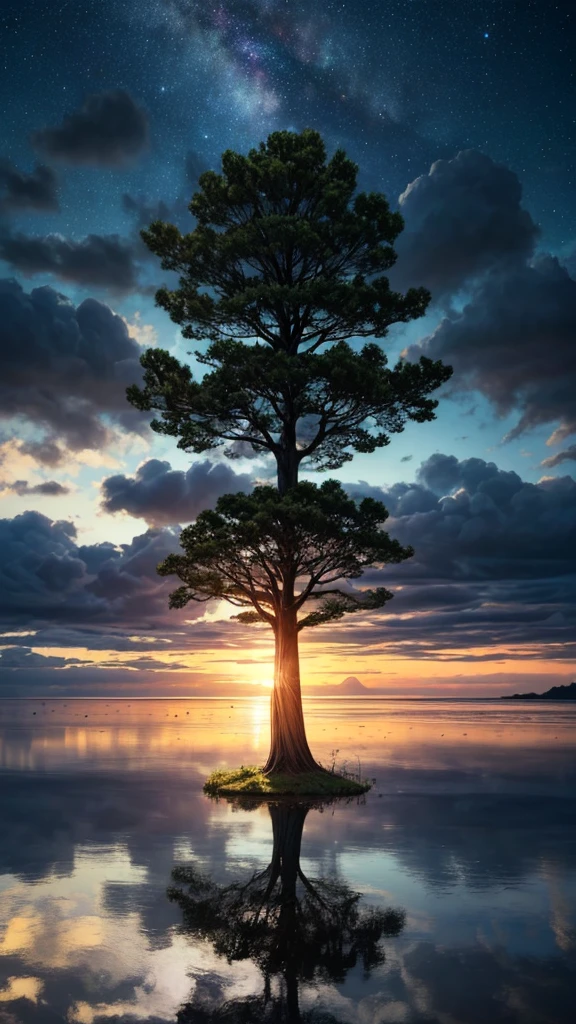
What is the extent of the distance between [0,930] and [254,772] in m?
15.9

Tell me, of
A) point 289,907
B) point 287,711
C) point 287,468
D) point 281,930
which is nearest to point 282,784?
point 287,711

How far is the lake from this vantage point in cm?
841

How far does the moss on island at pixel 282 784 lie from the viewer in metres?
24.4

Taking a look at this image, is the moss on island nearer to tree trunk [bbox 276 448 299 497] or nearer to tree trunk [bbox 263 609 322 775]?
tree trunk [bbox 263 609 322 775]

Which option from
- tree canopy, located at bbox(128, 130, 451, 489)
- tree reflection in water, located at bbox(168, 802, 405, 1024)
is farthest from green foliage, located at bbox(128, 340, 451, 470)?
tree reflection in water, located at bbox(168, 802, 405, 1024)

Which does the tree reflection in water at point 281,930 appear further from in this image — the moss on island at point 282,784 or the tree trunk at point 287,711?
the tree trunk at point 287,711

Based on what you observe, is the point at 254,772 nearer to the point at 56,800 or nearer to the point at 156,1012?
the point at 56,800

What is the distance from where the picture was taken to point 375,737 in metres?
48.9

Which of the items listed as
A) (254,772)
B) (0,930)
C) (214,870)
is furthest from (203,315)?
(0,930)

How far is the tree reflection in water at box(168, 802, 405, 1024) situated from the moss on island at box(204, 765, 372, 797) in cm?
981

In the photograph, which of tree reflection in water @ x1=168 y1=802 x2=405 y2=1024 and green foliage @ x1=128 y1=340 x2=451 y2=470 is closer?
tree reflection in water @ x1=168 y1=802 x2=405 y2=1024

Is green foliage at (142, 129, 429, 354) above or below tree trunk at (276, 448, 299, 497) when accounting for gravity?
above

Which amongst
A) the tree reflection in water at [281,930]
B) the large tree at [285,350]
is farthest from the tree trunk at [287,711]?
the tree reflection in water at [281,930]

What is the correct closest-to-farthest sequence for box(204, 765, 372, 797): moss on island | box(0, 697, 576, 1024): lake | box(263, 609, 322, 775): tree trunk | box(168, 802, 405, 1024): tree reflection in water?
box(168, 802, 405, 1024): tree reflection in water, box(0, 697, 576, 1024): lake, box(204, 765, 372, 797): moss on island, box(263, 609, 322, 775): tree trunk
